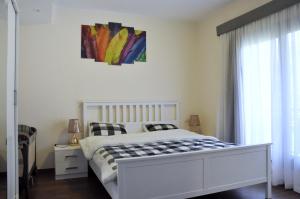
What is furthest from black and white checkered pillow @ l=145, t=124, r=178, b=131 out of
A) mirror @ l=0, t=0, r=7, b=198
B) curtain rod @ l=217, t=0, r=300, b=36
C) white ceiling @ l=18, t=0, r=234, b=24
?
mirror @ l=0, t=0, r=7, b=198

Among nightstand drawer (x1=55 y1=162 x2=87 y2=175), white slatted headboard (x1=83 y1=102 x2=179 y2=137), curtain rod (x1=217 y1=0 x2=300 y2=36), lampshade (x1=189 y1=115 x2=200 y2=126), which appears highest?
curtain rod (x1=217 y1=0 x2=300 y2=36)

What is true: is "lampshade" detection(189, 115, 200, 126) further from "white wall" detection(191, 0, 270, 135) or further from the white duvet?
the white duvet

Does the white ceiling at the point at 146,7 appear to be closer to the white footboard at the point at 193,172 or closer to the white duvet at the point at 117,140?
the white duvet at the point at 117,140

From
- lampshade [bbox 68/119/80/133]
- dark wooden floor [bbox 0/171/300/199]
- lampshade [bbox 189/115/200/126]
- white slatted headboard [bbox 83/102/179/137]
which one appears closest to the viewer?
dark wooden floor [bbox 0/171/300/199]

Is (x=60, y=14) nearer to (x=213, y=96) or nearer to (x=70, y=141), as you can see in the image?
(x=70, y=141)

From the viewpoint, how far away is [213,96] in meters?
4.55

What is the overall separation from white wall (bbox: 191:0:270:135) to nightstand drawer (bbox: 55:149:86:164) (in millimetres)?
2262

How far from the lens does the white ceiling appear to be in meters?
3.65

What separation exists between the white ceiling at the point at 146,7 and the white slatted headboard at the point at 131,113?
145 centimetres

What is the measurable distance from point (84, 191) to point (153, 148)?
3.33 ft

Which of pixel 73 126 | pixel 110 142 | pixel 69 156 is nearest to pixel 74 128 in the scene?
pixel 73 126

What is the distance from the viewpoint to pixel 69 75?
A: 4.16 m

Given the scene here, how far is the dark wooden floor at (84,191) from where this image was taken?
9.63 feet

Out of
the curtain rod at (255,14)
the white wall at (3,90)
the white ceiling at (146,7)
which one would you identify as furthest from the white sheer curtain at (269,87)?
the white wall at (3,90)
